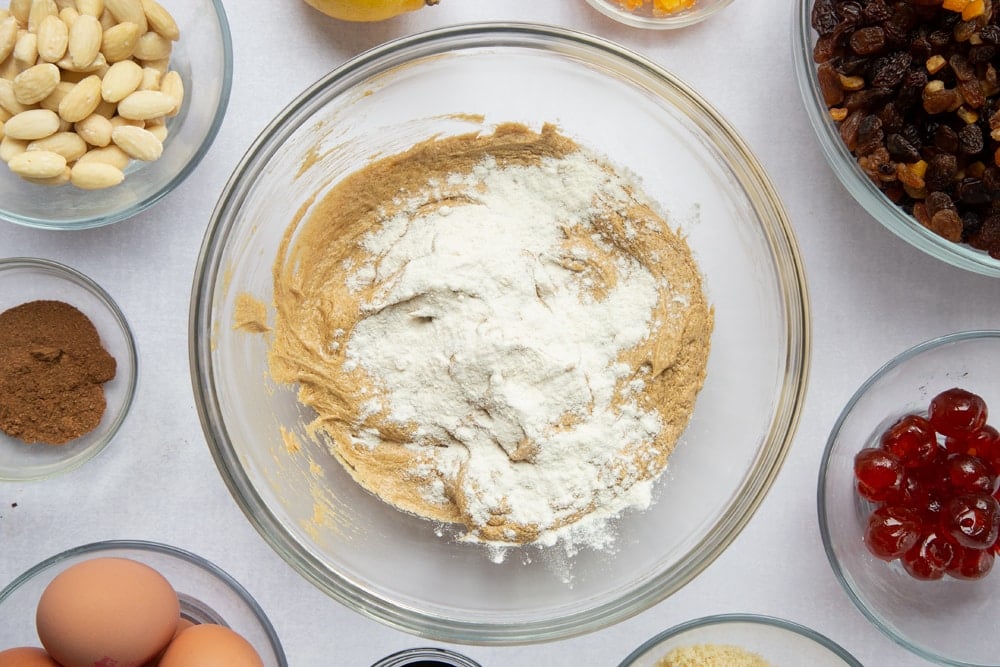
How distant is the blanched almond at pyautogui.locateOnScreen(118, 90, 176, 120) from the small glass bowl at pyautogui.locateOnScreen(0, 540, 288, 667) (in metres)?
0.81

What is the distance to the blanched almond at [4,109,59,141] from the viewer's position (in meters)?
1.56

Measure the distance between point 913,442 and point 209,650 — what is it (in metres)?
1.36

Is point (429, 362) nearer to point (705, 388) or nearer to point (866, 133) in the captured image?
point (705, 388)

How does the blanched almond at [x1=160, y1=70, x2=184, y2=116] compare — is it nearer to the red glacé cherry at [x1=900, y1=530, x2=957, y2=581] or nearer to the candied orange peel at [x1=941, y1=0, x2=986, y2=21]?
the candied orange peel at [x1=941, y1=0, x2=986, y2=21]

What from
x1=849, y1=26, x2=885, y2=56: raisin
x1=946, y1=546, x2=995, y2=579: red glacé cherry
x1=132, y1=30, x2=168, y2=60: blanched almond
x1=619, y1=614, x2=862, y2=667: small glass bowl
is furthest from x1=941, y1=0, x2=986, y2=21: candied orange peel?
x1=132, y1=30, x2=168, y2=60: blanched almond

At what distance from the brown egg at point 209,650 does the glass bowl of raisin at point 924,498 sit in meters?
1.11

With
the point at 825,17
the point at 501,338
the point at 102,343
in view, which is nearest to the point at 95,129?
the point at 102,343

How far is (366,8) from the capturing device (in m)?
1.57

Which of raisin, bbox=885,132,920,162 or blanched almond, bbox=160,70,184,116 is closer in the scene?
raisin, bbox=885,132,920,162

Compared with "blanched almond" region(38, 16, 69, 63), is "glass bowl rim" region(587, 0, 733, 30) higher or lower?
higher

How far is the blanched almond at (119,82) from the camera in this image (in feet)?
5.14

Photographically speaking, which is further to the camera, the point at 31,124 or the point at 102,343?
the point at 102,343

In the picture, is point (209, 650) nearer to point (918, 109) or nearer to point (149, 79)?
point (149, 79)

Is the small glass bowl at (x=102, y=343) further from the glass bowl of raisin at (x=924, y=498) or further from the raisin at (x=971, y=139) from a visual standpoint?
the raisin at (x=971, y=139)
